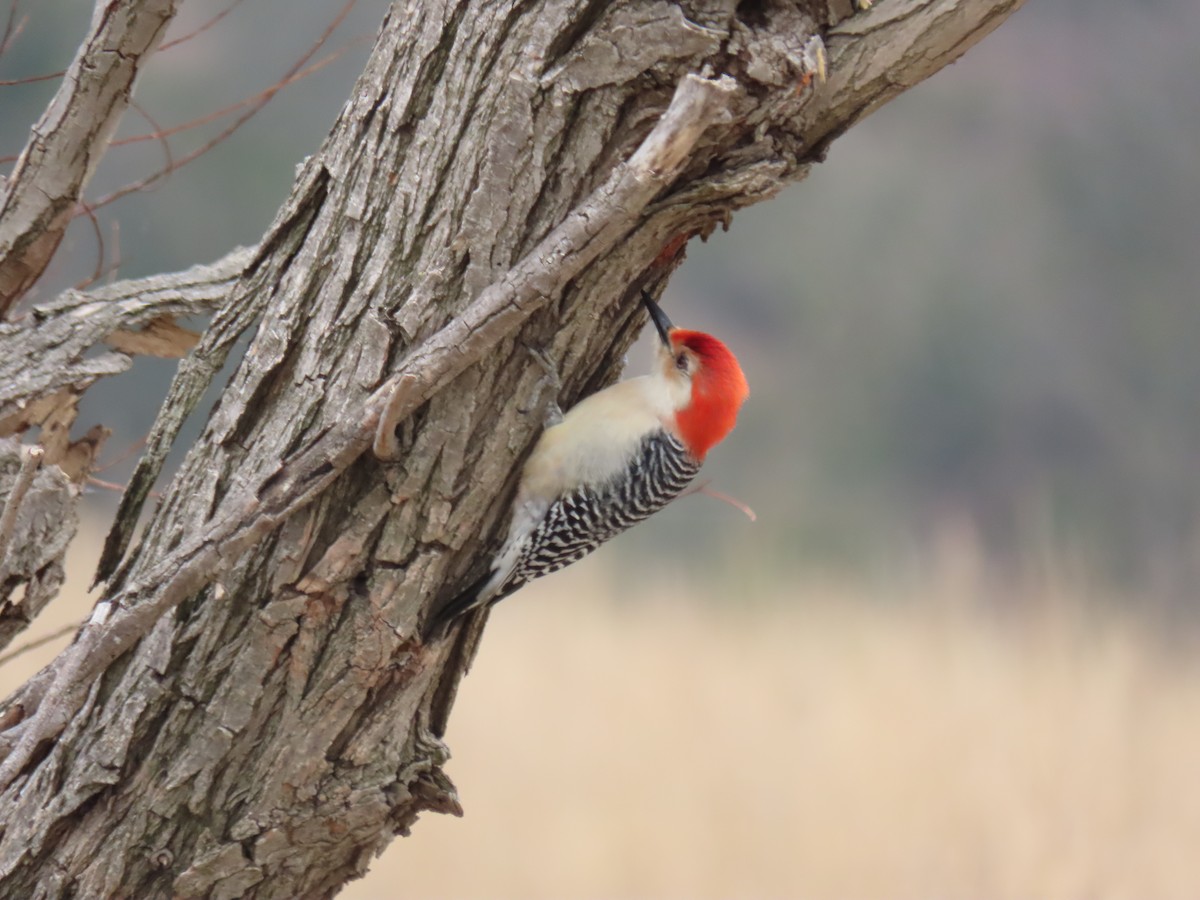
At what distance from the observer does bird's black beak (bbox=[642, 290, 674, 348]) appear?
2.11 m

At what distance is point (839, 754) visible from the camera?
4.46 m

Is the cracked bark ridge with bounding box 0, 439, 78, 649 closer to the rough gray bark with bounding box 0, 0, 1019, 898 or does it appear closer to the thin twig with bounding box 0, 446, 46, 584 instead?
the rough gray bark with bounding box 0, 0, 1019, 898

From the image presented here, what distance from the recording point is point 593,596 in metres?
5.00

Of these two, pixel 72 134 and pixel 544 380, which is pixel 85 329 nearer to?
pixel 72 134

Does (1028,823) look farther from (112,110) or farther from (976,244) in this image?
(112,110)

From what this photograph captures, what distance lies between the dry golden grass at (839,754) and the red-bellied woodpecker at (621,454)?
1.86m

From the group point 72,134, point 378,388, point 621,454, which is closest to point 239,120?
point 72,134

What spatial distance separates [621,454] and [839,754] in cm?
227

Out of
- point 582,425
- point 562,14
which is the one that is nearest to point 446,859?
point 582,425

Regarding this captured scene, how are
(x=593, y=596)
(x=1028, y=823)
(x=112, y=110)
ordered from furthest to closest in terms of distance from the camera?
1. (x=593, y=596)
2. (x=1028, y=823)
3. (x=112, y=110)

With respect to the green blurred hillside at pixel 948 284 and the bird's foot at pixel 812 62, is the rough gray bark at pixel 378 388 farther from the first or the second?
the green blurred hillside at pixel 948 284

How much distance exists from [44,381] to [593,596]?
123 inches

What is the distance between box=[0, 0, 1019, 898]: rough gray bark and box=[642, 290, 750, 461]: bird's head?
93 cm

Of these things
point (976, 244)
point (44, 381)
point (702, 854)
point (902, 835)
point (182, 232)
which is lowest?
point (702, 854)
